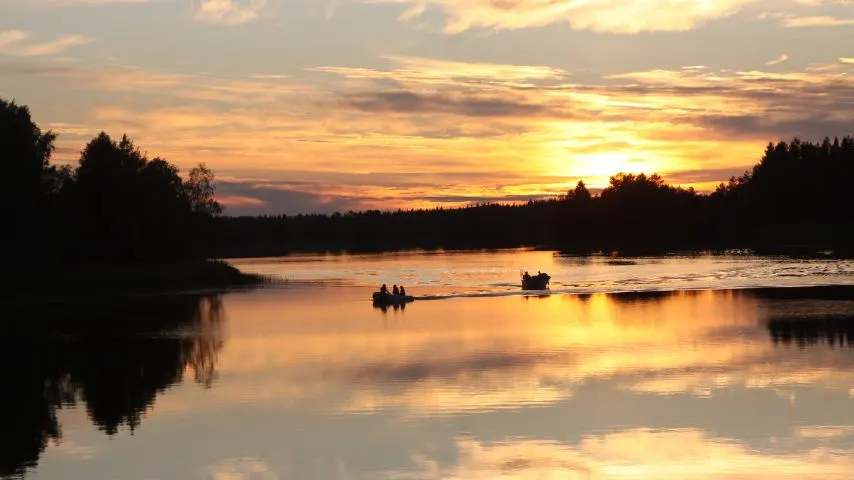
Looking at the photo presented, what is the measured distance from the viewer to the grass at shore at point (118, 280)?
71.4 meters

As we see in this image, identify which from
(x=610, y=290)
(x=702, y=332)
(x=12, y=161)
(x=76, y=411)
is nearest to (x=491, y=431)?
(x=76, y=411)

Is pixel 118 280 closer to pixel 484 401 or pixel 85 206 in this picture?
pixel 85 206

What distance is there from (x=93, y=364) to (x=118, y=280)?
142 ft

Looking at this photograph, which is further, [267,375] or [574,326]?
[574,326]

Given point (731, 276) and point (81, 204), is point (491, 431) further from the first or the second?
point (81, 204)

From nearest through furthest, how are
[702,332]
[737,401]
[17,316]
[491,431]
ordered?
[491,431] → [737,401] → [702,332] → [17,316]

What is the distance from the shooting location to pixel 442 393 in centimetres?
2809

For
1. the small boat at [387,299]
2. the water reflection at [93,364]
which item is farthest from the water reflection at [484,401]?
the small boat at [387,299]

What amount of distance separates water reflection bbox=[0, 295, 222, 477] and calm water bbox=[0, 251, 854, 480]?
0.43 ft

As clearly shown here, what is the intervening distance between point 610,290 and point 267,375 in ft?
134

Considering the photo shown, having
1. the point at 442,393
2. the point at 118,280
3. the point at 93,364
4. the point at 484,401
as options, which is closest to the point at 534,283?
the point at 118,280

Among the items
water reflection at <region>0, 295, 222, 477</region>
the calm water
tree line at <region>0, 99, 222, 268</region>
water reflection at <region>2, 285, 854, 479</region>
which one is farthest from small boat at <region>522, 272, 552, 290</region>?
tree line at <region>0, 99, 222, 268</region>

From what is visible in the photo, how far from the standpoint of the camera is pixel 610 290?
70250 mm

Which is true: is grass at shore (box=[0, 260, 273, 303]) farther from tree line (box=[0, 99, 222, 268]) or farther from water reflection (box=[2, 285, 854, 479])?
water reflection (box=[2, 285, 854, 479])
